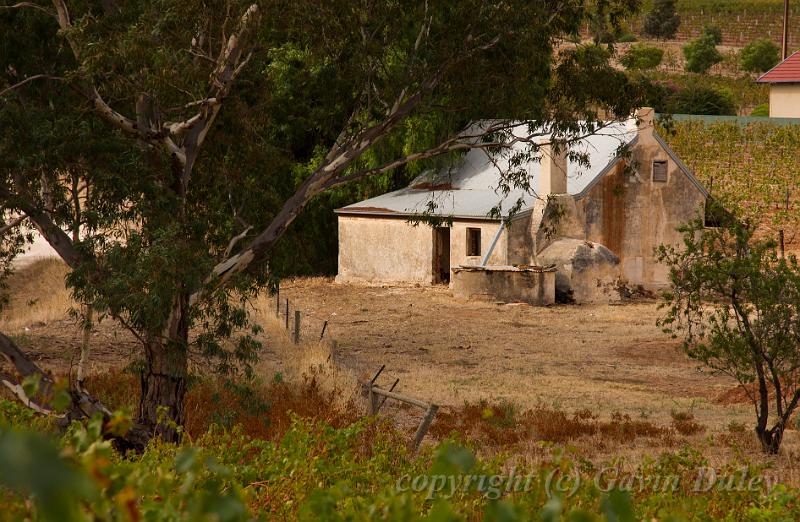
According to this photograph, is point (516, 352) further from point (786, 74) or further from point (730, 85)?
point (730, 85)

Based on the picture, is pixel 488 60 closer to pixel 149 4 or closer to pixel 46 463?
pixel 149 4

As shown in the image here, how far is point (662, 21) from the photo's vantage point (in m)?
101

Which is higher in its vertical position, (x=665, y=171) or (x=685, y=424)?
(x=665, y=171)

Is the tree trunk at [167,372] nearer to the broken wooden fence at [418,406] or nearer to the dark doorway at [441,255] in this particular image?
the broken wooden fence at [418,406]

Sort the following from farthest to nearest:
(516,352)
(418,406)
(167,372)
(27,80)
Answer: (516,352), (167,372), (27,80), (418,406)

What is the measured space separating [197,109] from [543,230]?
16682 mm

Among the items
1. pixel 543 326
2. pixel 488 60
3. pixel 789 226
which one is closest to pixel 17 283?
pixel 543 326

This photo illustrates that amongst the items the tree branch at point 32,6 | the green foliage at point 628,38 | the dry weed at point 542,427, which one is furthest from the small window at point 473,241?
the green foliage at point 628,38

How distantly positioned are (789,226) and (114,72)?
3265 cm

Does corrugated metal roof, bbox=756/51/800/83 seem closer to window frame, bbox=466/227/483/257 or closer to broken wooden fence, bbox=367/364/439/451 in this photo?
window frame, bbox=466/227/483/257

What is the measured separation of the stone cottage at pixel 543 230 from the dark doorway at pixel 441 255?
0.12ft

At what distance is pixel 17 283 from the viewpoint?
38562 millimetres

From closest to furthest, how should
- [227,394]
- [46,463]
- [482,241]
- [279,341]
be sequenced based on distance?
[46,463], [227,394], [279,341], [482,241]

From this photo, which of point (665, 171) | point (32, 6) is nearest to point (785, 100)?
point (665, 171)
